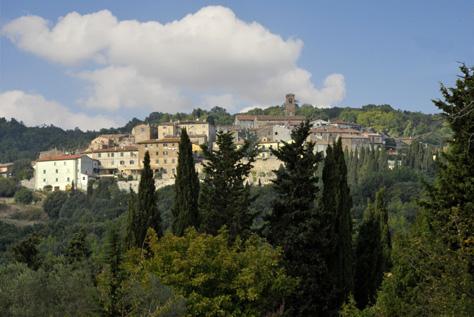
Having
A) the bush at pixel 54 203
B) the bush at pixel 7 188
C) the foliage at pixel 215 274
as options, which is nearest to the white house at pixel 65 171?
the bush at pixel 7 188

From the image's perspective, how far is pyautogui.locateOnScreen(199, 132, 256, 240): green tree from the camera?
22.4 meters

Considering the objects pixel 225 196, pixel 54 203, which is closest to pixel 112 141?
pixel 54 203

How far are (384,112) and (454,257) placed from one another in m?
165

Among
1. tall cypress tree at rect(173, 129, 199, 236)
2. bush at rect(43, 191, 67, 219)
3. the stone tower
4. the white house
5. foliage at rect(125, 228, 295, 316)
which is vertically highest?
the stone tower

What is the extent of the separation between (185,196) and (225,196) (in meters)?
1.89

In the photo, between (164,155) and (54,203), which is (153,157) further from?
(54,203)

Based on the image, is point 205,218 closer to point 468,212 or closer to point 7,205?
point 468,212

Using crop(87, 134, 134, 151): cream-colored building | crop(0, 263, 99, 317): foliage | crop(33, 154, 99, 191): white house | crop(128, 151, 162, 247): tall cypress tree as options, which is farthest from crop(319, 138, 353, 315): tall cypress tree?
crop(87, 134, 134, 151): cream-colored building

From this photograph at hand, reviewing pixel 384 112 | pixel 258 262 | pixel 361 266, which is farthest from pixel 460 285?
→ pixel 384 112

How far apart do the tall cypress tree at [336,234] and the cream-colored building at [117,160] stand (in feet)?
269

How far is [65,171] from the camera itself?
101250 mm

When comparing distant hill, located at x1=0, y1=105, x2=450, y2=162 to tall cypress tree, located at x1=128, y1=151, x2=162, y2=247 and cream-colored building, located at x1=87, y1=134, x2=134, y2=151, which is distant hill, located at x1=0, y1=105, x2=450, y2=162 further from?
tall cypress tree, located at x1=128, y1=151, x2=162, y2=247

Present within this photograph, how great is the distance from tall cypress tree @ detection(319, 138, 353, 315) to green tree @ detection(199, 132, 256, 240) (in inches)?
107

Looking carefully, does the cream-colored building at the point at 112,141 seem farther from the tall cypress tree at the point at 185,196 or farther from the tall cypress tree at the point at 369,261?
the tall cypress tree at the point at 185,196
